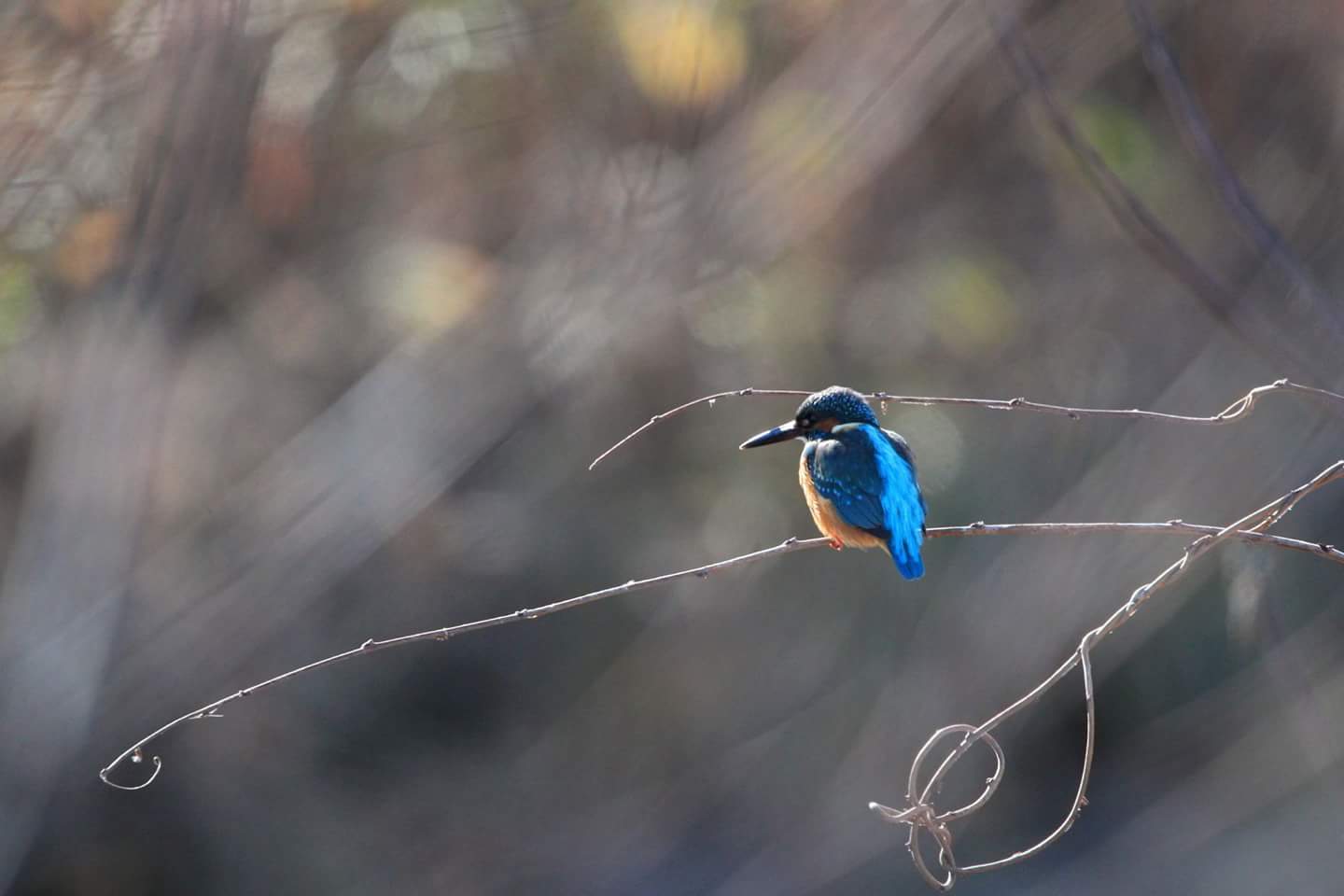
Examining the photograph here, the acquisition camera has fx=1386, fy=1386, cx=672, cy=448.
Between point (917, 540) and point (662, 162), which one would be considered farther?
point (662, 162)

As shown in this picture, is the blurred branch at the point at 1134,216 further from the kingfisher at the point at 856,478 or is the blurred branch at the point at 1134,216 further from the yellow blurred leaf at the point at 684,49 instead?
the yellow blurred leaf at the point at 684,49

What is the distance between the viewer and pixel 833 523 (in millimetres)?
3395

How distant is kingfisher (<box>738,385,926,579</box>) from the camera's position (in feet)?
10.6

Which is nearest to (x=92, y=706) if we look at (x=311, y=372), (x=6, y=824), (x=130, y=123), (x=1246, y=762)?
(x=6, y=824)

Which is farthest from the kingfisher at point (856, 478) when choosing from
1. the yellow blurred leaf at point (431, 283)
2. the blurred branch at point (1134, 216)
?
the yellow blurred leaf at point (431, 283)

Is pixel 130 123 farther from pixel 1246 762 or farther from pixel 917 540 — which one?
pixel 1246 762

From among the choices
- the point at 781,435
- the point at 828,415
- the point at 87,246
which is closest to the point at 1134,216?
the point at 828,415

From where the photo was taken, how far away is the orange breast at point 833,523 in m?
3.31

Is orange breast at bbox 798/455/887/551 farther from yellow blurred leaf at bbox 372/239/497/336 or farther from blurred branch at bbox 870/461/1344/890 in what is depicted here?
yellow blurred leaf at bbox 372/239/497/336

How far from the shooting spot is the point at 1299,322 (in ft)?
12.9

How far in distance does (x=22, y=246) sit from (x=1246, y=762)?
5509 millimetres

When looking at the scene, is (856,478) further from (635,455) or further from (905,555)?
(635,455)

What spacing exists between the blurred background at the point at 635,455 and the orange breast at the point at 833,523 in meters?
1.86

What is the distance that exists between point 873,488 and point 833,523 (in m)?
0.18
